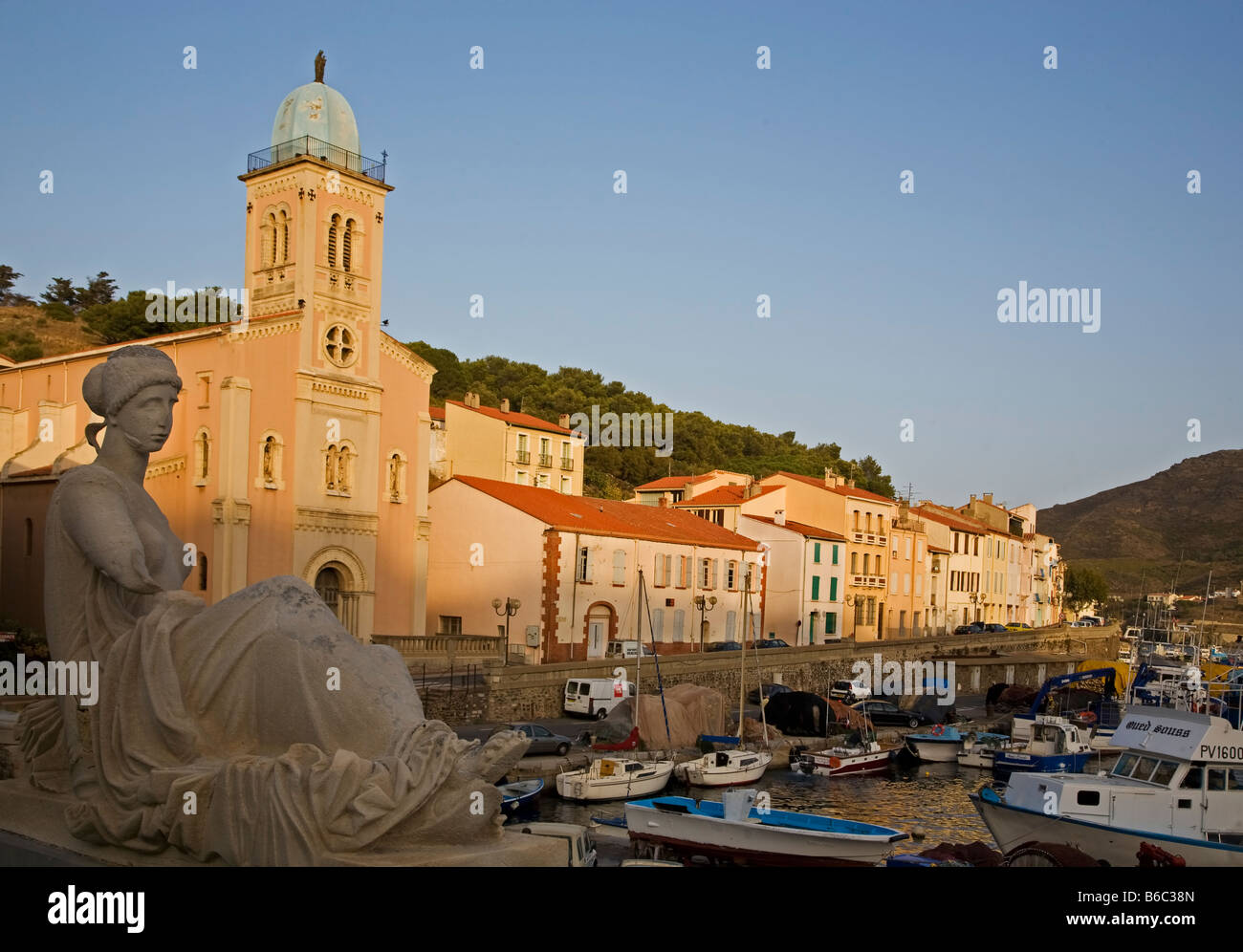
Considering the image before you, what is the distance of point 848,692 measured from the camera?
51.1m

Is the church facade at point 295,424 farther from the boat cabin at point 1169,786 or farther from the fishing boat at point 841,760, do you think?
the boat cabin at point 1169,786

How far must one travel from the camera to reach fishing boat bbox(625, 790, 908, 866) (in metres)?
21.2

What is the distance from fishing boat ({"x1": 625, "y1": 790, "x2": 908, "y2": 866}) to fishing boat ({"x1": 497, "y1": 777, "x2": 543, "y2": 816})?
382 cm

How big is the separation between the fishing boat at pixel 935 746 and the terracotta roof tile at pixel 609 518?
15027 mm

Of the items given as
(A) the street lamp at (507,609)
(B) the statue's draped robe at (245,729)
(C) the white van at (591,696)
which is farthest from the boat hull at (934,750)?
(B) the statue's draped robe at (245,729)

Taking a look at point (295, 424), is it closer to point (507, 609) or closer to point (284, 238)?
point (284, 238)

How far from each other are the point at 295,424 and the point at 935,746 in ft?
84.0

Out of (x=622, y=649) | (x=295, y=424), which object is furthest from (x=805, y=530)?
(x=295, y=424)

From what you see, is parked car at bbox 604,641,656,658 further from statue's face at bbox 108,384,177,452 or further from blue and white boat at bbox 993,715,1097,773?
statue's face at bbox 108,384,177,452

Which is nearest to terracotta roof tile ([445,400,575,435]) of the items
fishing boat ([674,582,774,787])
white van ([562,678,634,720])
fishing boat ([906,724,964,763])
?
white van ([562,678,634,720])

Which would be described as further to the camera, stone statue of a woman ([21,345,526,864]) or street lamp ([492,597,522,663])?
street lamp ([492,597,522,663])

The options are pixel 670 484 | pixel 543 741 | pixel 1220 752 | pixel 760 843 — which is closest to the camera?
pixel 1220 752

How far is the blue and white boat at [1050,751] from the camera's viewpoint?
35844mm
